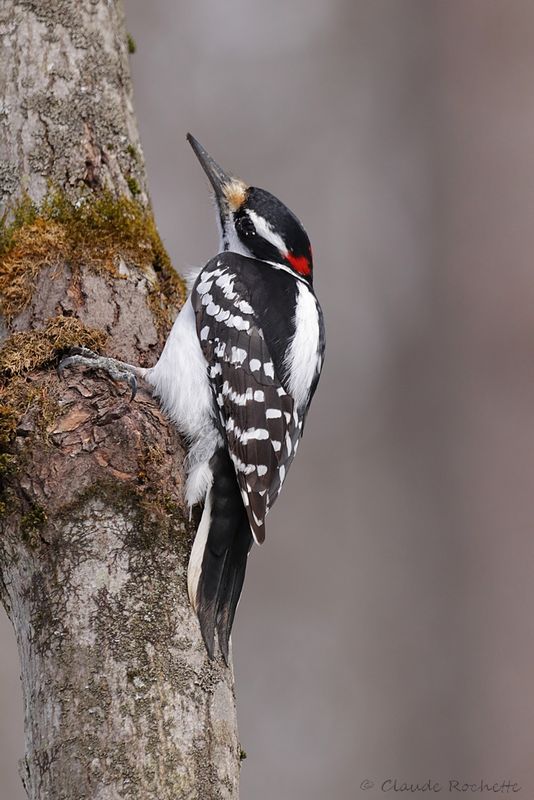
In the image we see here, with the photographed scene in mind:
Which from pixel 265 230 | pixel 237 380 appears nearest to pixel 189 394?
pixel 237 380

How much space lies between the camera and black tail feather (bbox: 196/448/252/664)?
2.51 m

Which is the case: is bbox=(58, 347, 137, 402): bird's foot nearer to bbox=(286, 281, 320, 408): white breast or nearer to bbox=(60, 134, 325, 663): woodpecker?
bbox=(60, 134, 325, 663): woodpecker

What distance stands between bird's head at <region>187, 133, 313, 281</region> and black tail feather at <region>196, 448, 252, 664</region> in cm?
110

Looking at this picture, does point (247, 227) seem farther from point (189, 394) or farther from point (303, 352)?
point (189, 394)

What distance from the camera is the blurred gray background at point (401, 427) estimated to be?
4.71 meters

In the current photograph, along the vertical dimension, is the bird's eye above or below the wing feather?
above

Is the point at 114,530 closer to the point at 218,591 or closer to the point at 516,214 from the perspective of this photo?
the point at 218,591

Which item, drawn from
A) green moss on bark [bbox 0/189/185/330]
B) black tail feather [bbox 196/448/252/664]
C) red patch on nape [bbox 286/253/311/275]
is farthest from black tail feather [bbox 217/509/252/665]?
red patch on nape [bbox 286/253/311/275]

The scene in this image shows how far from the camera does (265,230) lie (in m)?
3.81

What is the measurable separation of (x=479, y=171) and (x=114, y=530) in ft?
11.9

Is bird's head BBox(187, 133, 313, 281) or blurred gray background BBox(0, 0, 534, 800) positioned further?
blurred gray background BBox(0, 0, 534, 800)

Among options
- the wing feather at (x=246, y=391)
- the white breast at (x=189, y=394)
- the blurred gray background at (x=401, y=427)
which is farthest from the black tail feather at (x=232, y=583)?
the blurred gray background at (x=401, y=427)

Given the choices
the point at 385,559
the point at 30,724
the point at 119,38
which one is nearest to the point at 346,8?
the point at 119,38

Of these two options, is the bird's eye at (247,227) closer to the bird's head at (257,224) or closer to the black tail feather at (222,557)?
the bird's head at (257,224)
